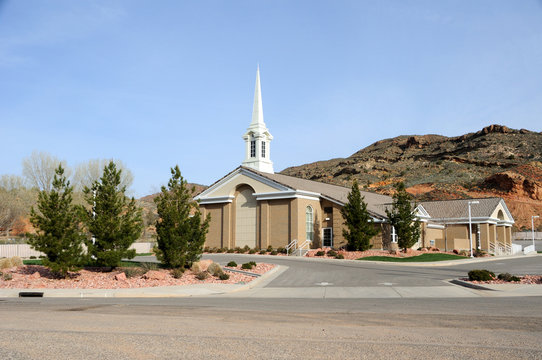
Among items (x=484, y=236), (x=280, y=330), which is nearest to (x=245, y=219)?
(x=484, y=236)

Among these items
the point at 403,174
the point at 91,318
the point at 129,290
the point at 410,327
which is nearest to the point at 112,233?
the point at 129,290

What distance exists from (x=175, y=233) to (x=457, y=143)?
412ft

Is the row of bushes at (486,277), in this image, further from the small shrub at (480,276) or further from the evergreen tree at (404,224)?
the evergreen tree at (404,224)

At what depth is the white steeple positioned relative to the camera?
4731cm

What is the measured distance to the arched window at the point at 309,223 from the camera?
137ft

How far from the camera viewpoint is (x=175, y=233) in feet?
75.3

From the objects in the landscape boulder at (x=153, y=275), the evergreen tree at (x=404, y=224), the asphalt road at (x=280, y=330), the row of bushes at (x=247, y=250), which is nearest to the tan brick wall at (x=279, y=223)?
the row of bushes at (x=247, y=250)

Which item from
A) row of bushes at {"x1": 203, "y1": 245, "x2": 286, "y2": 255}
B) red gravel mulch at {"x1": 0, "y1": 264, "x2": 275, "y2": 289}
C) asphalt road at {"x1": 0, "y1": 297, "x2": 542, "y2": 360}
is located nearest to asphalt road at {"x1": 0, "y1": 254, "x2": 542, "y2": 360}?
asphalt road at {"x1": 0, "y1": 297, "x2": 542, "y2": 360}

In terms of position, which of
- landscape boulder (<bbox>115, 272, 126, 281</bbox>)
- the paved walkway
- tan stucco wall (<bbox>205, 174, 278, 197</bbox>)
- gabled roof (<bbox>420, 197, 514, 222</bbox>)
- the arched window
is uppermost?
tan stucco wall (<bbox>205, 174, 278, 197</bbox>)

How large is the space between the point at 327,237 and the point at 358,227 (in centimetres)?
582

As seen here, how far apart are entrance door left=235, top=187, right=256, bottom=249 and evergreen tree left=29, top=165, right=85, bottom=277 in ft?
75.4

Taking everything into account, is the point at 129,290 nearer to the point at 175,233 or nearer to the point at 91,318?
the point at 175,233

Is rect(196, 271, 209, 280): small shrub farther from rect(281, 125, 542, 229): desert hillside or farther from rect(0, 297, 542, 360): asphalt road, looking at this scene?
rect(281, 125, 542, 229): desert hillside

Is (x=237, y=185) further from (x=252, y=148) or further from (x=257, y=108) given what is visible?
(x=257, y=108)
